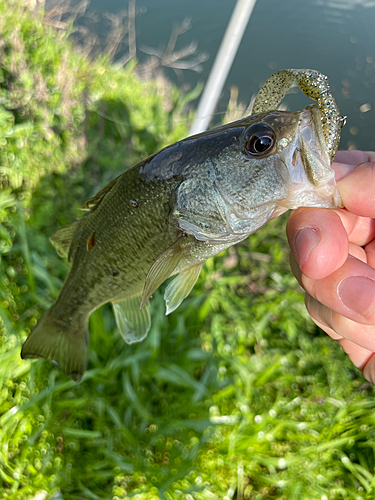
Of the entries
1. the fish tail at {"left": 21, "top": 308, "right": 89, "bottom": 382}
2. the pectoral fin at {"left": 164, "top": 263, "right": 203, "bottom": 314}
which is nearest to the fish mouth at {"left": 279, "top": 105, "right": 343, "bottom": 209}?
the pectoral fin at {"left": 164, "top": 263, "right": 203, "bottom": 314}

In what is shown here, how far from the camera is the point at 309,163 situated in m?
1.20

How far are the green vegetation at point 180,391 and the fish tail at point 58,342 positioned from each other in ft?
2.88

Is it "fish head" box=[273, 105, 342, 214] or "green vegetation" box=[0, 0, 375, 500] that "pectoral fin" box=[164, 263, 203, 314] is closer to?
"fish head" box=[273, 105, 342, 214]

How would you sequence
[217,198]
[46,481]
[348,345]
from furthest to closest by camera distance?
[46,481] → [348,345] → [217,198]

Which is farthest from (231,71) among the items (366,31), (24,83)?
(24,83)

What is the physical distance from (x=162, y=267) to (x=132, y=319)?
0.55 metres

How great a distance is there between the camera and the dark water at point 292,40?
5.71 m

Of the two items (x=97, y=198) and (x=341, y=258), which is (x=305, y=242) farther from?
(x=97, y=198)

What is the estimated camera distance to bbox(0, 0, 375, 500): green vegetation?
2410 mm

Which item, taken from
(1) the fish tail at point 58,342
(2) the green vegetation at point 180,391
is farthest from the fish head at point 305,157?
(2) the green vegetation at point 180,391

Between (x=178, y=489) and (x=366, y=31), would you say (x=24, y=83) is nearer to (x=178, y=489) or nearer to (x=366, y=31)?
(x=178, y=489)

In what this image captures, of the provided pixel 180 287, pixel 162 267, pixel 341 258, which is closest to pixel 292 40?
pixel 341 258

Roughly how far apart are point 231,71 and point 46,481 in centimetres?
634

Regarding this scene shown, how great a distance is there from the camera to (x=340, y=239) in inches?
55.4
